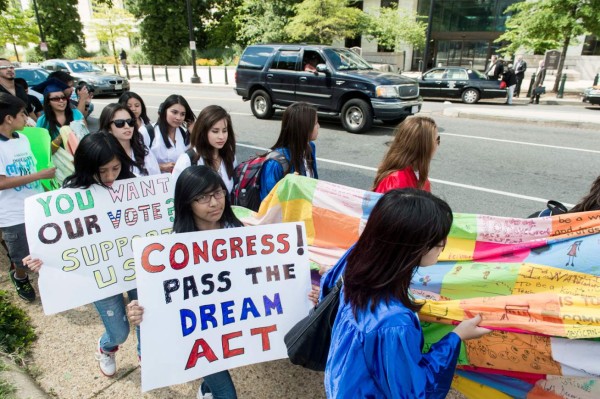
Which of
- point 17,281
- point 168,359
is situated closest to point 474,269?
point 168,359

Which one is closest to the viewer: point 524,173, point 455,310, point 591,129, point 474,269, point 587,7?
point 455,310

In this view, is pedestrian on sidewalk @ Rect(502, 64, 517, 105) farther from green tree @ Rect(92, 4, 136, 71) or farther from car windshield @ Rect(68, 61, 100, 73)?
green tree @ Rect(92, 4, 136, 71)

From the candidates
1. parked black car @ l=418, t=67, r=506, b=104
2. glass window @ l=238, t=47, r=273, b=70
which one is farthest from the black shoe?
parked black car @ l=418, t=67, r=506, b=104

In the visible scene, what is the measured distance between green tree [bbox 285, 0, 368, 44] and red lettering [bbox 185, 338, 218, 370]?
80.0 ft

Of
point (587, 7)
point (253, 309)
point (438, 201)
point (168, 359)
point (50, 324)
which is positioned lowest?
point (50, 324)

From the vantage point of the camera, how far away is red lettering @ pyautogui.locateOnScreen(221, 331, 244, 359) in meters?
A: 2.11

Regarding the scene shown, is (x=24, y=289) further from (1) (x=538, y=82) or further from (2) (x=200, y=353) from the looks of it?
(1) (x=538, y=82)

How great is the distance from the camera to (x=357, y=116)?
9.99 meters

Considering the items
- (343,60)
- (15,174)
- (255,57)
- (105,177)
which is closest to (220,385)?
(105,177)

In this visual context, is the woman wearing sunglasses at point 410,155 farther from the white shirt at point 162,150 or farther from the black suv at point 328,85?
the black suv at point 328,85

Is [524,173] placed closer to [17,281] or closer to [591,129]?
[591,129]

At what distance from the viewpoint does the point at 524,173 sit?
691cm

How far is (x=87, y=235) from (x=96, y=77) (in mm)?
17415

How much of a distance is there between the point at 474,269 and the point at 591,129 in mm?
11325
